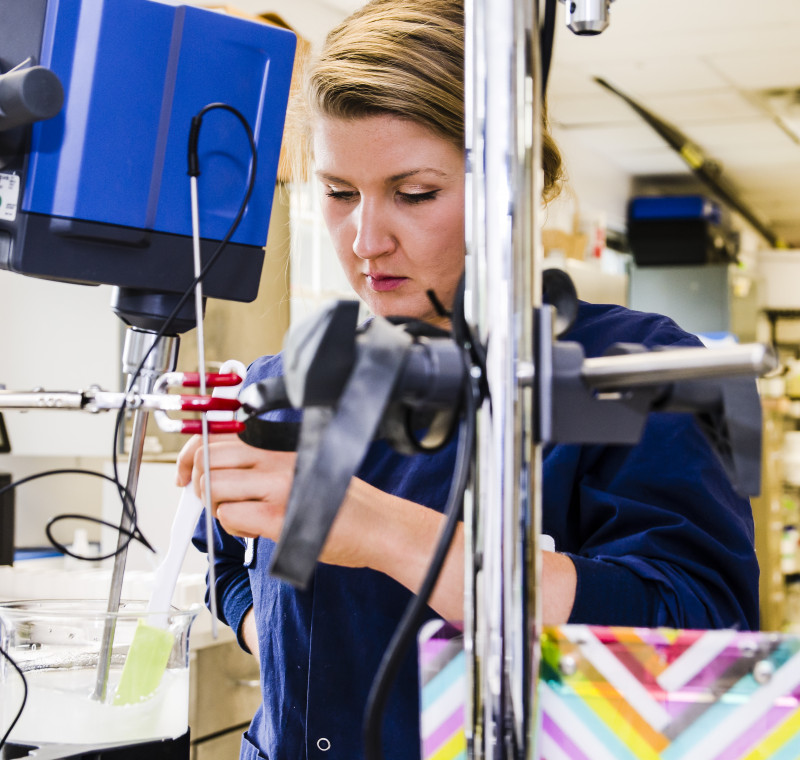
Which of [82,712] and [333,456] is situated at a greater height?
[333,456]

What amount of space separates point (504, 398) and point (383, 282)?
705 millimetres

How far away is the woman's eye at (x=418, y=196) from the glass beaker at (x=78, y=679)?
0.53m

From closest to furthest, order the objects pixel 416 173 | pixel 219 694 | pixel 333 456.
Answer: pixel 333 456, pixel 416 173, pixel 219 694

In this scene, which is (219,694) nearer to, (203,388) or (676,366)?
(203,388)

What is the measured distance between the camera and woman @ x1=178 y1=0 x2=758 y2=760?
34.4 inches

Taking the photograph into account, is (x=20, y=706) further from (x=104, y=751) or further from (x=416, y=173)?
(x=416, y=173)

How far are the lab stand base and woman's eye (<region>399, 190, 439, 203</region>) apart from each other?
0.61 metres

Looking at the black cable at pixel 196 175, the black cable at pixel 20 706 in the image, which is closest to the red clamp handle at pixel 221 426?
the black cable at pixel 196 175

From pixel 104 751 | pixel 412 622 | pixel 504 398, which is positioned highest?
pixel 504 398

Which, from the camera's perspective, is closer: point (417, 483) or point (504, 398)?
point (504, 398)

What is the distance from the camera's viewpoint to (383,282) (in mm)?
1166

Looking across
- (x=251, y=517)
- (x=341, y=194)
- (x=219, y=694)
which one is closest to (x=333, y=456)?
(x=251, y=517)

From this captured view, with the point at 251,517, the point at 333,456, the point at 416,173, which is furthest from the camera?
the point at 416,173

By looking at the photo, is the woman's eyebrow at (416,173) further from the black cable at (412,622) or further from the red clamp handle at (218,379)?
the black cable at (412,622)
